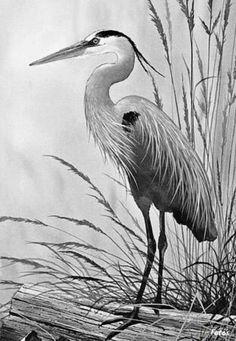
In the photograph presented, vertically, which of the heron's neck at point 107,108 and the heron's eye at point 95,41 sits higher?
the heron's eye at point 95,41

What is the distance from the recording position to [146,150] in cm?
207

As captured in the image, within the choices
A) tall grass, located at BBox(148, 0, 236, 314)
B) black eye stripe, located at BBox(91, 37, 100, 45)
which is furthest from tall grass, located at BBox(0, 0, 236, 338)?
black eye stripe, located at BBox(91, 37, 100, 45)

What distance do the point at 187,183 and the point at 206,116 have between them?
0.18m

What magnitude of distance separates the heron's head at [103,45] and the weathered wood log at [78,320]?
549 mm

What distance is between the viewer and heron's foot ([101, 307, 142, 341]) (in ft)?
6.46

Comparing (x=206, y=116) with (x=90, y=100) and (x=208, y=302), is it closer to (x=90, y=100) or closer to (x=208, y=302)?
(x=90, y=100)

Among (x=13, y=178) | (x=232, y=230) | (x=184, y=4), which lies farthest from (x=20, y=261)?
(x=184, y=4)

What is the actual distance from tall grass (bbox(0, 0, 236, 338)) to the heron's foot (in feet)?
0.29

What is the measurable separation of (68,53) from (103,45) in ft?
0.32

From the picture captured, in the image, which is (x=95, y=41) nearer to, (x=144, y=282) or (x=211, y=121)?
(x=211, y=121)

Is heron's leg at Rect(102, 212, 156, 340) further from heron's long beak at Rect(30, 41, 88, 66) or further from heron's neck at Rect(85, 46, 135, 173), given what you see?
heron's long beak at Rect(30, 41, 88, 66)

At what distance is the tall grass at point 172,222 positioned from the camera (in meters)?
2.13

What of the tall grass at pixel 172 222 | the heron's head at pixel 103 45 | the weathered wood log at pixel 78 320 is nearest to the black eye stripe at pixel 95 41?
the heron's head at pixel 103 45

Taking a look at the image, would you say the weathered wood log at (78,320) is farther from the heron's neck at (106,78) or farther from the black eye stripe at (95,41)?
the black eye stripe at (95,41)
